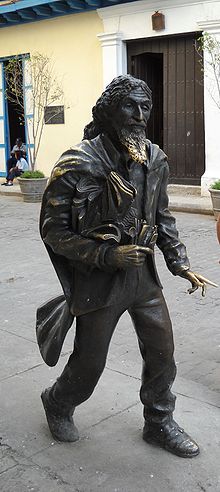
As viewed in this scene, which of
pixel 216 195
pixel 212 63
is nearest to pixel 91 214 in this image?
pixel 216 195

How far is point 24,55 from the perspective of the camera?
1565cm

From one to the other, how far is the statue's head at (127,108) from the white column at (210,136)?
9559 millimetres

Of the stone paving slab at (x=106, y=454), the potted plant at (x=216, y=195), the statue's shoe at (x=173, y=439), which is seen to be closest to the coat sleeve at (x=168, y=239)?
the statue's shoe at (x=173, y=439)

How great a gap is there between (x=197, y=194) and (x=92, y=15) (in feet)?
15.2

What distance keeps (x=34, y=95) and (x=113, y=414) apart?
37.9 ft

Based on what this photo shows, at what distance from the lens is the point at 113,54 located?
1370 cm

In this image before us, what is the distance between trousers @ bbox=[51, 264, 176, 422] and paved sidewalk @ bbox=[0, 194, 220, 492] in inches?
10.8

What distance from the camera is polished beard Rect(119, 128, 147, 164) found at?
9.20ft

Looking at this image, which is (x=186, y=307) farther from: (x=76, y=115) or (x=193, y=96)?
(x=76, y=115)

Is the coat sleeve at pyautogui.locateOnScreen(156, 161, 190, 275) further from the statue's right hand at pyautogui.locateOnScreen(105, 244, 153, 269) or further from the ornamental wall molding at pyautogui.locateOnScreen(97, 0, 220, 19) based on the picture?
the ornamental wall molding at pyautogui.locateOnScreen(97, 0, 220, 19)

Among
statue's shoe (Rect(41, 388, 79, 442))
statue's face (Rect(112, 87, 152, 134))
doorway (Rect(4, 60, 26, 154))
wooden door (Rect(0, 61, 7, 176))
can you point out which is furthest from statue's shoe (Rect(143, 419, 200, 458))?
wooden door (Rect(0, 61, 7, 176))

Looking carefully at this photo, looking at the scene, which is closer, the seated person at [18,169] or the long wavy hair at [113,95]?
the long wavy hair at [113,95]

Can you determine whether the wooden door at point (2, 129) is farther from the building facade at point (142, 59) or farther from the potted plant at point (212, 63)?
the potted plant at point (212, 63)

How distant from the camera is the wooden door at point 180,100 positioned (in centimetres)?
1289
